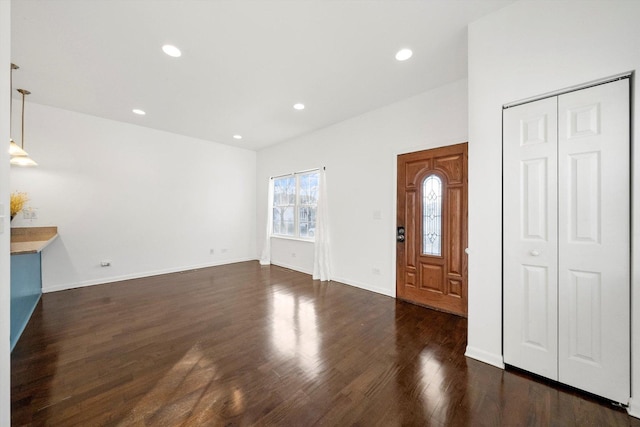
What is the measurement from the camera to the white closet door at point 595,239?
5.22 feet

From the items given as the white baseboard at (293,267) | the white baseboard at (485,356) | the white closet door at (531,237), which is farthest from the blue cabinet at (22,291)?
the white closet door at (531,237)

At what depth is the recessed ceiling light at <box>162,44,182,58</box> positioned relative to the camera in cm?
244

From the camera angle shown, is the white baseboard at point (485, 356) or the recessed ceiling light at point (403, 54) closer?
the white baseboard at point (485, 356)

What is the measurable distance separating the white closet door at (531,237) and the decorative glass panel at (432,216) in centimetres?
125

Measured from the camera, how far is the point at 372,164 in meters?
3.99

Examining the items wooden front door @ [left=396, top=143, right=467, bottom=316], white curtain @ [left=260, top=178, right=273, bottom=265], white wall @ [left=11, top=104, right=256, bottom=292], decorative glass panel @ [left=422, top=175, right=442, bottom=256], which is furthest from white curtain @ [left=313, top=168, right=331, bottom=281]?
white wall @ [left=11, top=104, right=256, bottom=292]

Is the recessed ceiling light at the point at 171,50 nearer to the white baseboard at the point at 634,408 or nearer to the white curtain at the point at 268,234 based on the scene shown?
the white curtain at the point at 268,234

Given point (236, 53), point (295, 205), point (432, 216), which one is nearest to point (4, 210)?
point (236, 53)

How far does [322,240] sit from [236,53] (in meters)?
3.22

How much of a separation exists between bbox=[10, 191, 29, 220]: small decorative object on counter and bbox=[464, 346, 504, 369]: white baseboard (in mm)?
5913

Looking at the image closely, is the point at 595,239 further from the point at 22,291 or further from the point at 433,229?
the point at 22,291

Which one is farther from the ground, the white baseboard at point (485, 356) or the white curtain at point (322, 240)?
the white curtain at point (322, 240)

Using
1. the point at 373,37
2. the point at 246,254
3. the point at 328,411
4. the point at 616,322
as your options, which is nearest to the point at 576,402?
the point at 616,322

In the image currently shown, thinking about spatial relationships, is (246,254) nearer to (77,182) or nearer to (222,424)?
(77,182)
